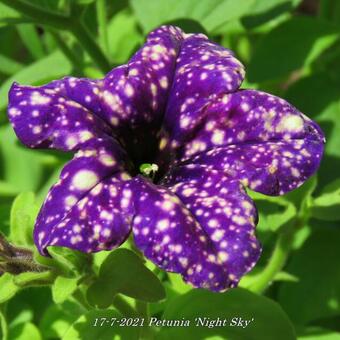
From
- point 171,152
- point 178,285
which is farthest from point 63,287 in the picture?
point 178,285

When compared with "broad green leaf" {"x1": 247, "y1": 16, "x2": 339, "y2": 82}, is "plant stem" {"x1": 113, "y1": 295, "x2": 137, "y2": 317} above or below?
above

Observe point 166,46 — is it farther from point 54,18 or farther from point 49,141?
point 54,18

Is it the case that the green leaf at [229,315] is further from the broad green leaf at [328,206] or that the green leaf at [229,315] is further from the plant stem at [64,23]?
the plant stem at [64,23]

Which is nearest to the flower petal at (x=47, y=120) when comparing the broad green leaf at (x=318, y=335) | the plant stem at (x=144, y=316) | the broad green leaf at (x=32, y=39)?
the plant stem at (x=144, y=316)

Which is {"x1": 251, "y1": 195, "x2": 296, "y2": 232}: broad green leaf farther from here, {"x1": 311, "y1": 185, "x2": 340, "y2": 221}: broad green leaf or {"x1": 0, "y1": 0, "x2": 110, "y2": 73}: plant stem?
{"x1": 0, "y1": 0, "x2": 110, "y2": 73}: plant stem

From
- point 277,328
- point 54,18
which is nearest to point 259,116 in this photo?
point 277,328

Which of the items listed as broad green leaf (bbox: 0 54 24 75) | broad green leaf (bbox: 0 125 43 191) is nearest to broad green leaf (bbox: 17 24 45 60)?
broad green leaf (bbox: 0 54 24 75)
